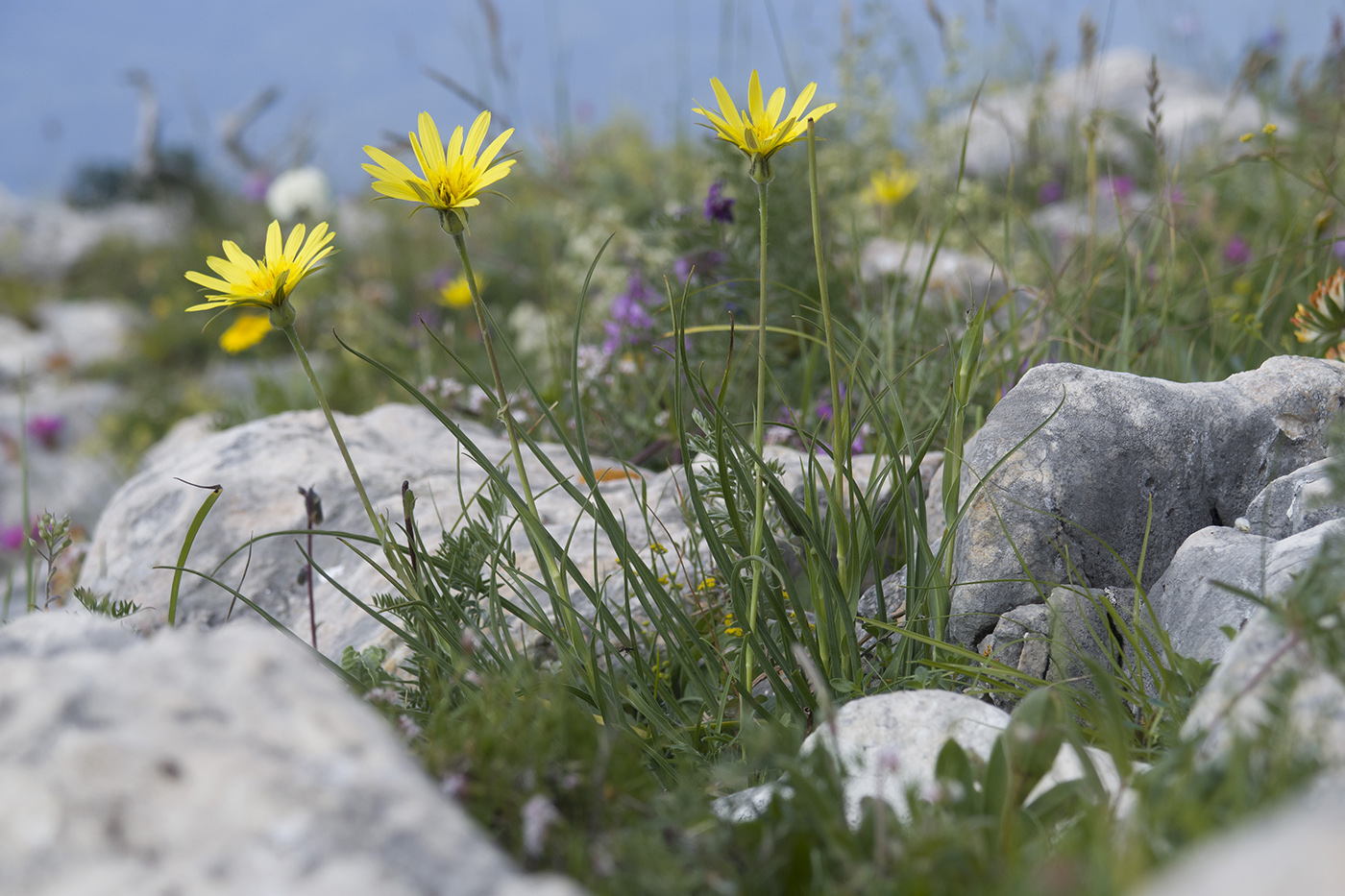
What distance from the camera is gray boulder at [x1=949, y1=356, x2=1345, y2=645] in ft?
5.35

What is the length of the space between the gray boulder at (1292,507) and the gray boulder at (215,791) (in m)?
1.32

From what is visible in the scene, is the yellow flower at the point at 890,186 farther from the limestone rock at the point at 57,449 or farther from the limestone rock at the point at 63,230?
the limestone rock at the point at 63,230

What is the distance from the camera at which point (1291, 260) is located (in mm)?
2865

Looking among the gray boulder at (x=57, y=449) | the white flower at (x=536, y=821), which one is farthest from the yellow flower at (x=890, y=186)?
the gray boulder at (x=57, y=449)

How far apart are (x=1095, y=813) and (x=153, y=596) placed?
2.14 m

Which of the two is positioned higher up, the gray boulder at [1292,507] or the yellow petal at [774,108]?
the yellow petal at [774,108]

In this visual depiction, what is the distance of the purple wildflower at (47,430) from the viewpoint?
6.83 meters

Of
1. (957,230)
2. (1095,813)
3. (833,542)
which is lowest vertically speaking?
(1095,813)

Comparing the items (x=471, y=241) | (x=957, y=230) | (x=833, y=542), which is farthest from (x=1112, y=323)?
(x=471, y=241)

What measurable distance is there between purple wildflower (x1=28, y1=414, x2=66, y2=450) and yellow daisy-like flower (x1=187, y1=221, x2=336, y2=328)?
677cm

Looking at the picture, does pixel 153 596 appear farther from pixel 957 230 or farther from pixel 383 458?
pixel 957 230

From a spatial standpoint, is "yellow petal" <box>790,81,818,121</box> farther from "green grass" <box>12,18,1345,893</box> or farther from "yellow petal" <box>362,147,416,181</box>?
"yellow petal" <box>362,147,416,181</box>

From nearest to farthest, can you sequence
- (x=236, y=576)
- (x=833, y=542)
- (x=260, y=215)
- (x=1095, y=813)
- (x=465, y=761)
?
(x=1095, y=813), (x=465, y=761), (x=833, y=542), (x=236, y=576), (x=260, y=215)

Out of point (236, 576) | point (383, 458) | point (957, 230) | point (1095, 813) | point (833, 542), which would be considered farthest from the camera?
point (957, 230)
